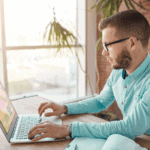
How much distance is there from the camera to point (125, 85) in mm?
1211

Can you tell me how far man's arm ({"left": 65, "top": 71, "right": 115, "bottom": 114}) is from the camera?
4.12 feet

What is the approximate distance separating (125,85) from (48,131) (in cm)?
60

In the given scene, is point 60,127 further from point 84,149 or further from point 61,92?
point 61,92

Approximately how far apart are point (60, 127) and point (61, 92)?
7.91 feet

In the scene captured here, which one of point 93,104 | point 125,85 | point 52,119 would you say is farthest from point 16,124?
point 125,85

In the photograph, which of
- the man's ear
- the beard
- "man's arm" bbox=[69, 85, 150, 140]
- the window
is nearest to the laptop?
"man's arm" bbox=[69, 85, 150, 140]

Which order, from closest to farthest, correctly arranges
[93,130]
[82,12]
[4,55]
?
[93,130] < [4,55] < [82,12]

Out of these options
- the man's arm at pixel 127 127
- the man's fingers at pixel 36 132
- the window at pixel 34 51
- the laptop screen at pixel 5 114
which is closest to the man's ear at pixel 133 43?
the man's arm at pixel 127 127

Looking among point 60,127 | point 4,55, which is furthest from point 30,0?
point 60,127

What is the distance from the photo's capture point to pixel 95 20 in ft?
10.9

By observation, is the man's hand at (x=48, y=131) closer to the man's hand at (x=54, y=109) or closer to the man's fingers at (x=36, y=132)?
the man's fingers at (x=36, y=132)

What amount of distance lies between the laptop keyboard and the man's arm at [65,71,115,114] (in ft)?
0.79

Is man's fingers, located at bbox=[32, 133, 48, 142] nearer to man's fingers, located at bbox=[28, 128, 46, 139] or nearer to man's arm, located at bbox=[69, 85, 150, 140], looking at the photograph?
man's fingers, located at bbox=[28, 128, 46, 139]

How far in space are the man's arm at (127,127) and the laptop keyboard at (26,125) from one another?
0.25 metres
